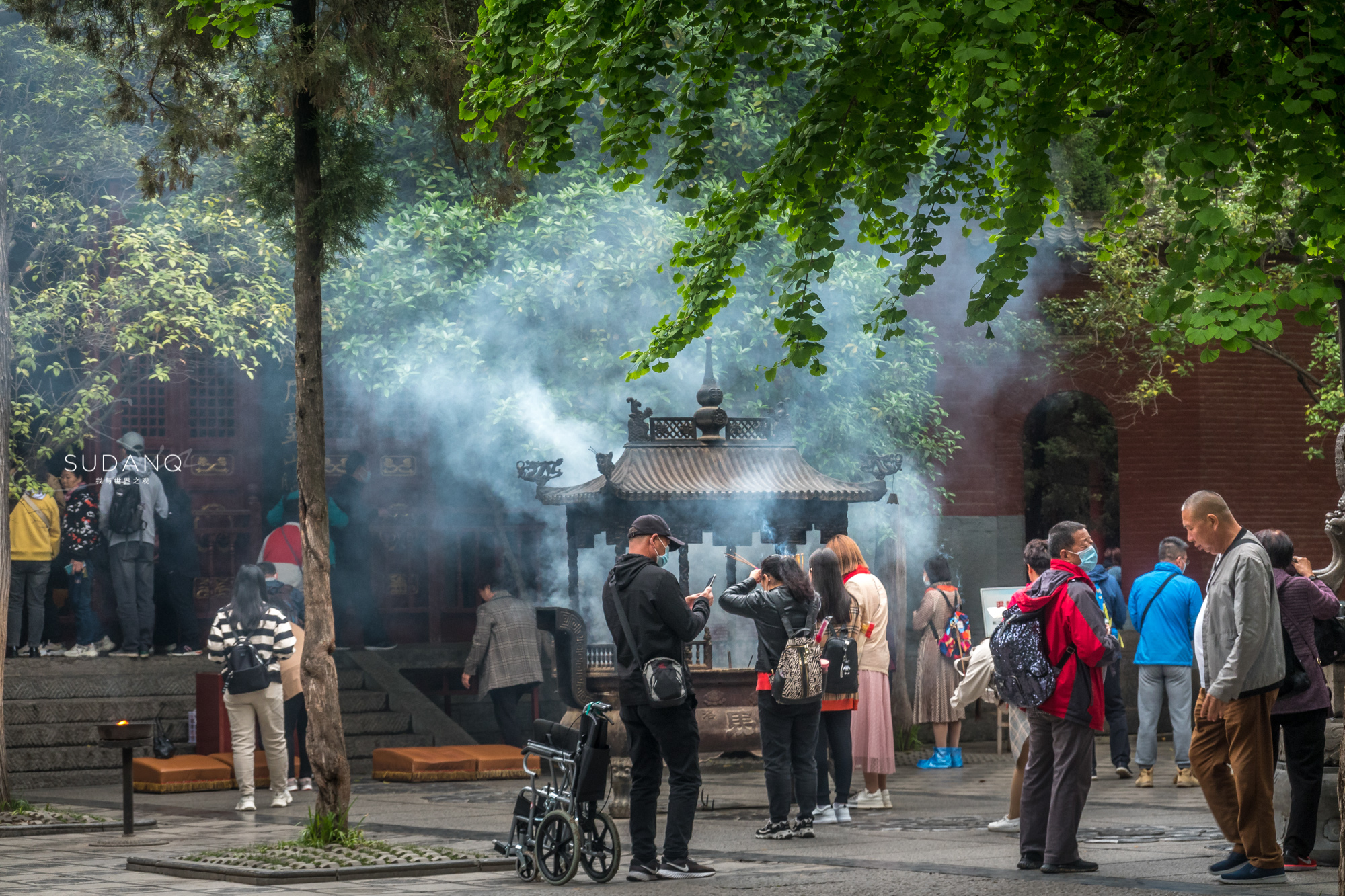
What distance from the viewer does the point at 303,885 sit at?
781cm

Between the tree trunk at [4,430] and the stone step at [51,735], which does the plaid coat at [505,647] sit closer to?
the stone step at [51,735]

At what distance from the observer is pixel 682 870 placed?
25.7ft

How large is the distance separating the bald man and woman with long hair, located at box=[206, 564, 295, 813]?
7.00m

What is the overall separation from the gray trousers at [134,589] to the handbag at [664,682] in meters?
9.40

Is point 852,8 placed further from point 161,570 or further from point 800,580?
point 161,570

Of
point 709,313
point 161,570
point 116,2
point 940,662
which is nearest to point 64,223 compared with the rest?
point 161,570

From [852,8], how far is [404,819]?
6929 mm

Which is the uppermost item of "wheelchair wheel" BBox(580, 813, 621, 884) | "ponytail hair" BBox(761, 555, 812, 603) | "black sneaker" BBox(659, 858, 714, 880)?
"ponytail hair" BBox(761, 555, 812, 603)

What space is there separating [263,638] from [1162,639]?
680 cm

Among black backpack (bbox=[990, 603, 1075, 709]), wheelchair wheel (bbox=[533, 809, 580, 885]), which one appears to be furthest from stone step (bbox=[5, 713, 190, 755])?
black backpack (bbox=[990, 603, 1075, 709])

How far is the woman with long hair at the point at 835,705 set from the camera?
989cm

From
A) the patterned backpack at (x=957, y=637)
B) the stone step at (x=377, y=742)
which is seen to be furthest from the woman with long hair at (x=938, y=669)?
the stone step at (x=377, y=742)

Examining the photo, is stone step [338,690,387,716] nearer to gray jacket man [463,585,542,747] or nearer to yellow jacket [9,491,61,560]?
gray jacket man [463,585,542,747]

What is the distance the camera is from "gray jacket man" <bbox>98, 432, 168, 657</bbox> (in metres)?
15.7
